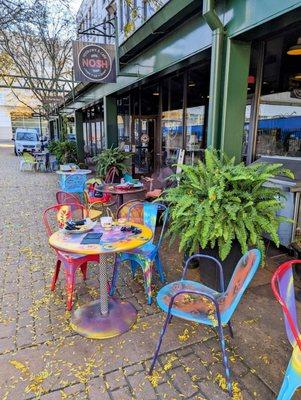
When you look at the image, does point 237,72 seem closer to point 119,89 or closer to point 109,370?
point 109,370

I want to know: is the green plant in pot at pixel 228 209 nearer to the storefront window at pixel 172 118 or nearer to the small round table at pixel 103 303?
the small round table at pixel 103 303

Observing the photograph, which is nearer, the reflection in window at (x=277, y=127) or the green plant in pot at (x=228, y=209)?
the green plant in pot at (x=228, y=209)

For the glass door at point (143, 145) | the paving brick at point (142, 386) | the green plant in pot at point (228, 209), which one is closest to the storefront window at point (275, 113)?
the green plant in pot at point (228, 209)

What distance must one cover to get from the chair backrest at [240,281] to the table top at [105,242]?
85cm

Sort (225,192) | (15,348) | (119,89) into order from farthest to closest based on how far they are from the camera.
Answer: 1. (119,89)
2. (225,192)
3. (15,348)

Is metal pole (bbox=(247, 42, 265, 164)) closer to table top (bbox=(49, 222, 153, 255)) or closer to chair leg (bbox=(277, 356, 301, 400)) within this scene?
table top (bbox=(49, 222, 153, 255))

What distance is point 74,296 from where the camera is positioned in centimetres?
311

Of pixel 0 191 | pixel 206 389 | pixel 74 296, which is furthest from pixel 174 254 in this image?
pixel 0 191

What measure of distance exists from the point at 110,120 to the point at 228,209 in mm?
7027

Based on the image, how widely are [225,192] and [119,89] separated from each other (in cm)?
568

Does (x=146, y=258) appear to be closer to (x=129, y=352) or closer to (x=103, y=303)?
(x=103, y=303)

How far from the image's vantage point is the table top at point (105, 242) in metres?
2.37

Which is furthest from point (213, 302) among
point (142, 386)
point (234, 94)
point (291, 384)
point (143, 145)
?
point (143, 145)

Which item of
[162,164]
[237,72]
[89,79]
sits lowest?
[162,164]
